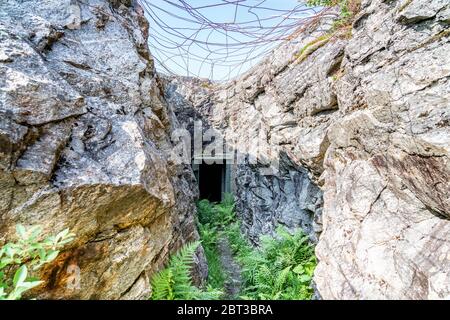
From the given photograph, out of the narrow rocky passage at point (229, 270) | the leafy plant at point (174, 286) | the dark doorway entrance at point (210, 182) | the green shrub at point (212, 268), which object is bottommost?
the narrow rocky passage at point (229, 270)

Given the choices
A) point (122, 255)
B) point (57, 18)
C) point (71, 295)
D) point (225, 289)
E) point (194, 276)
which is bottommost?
point (225, 289)

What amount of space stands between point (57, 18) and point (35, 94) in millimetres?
1405

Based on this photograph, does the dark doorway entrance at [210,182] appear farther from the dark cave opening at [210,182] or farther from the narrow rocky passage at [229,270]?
the narrow rocky passage at [229,270]

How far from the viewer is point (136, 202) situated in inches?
93.6

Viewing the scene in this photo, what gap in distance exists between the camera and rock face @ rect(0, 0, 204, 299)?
1889 mm

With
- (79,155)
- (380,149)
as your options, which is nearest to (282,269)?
(380,149)

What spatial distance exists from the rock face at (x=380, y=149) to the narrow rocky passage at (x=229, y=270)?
174 centimetres

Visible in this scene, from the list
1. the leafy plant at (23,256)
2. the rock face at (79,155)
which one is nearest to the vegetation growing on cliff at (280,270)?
the rock face at (79,155)

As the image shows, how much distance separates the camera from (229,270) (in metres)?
5.68

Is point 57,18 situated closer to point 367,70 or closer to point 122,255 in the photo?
point 122,255

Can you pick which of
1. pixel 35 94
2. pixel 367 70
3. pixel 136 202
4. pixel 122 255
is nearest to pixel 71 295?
pixel 122 255

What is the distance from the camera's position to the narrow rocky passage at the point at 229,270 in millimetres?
4738

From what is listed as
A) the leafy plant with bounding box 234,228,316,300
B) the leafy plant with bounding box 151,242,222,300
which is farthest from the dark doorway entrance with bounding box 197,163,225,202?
the leafy plant with bounding box 151,242,222,300

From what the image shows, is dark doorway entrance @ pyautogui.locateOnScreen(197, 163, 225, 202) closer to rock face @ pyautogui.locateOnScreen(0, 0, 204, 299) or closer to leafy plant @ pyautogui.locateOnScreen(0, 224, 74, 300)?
rock face @ pyautogui.locateOnScreen(0, 0, 204, 299)
